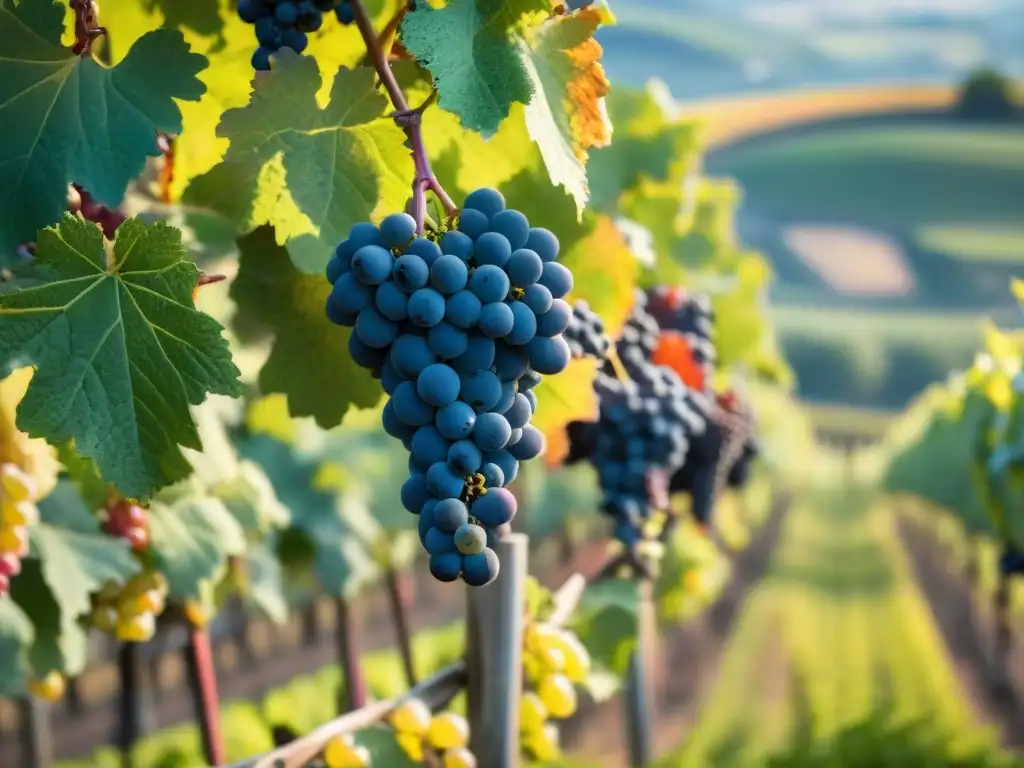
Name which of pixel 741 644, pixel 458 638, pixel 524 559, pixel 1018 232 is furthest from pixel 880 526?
pixel 1018 232

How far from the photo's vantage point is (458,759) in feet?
4.55

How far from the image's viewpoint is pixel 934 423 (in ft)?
25.2

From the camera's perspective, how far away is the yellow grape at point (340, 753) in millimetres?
1312

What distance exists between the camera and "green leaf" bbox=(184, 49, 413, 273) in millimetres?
905

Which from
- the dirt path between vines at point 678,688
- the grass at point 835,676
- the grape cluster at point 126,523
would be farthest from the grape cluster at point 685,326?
the dirt path between vines at point 678,688

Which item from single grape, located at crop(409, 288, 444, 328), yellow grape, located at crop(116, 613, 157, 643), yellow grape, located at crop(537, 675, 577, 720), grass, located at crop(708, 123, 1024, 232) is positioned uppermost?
grass, located at crop(708, 123, 1024, 232)

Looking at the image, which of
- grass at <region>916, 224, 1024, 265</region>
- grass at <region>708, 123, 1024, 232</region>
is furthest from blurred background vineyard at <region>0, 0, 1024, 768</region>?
grass at <region>708, 123, 1024, 232</region>

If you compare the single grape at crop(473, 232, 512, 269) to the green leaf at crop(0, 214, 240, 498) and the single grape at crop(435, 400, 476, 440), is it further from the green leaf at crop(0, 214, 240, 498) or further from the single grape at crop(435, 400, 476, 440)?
the green leaf at crop(0, 214, 240, 498)

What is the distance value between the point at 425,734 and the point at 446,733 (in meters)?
0.03

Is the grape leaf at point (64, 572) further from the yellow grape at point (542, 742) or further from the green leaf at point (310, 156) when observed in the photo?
the green leaf at point (310, 156)

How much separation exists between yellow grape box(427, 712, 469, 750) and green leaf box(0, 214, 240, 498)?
68 cm

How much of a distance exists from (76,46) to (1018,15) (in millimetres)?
52193

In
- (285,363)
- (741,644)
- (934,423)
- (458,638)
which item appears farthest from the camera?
(741,644)

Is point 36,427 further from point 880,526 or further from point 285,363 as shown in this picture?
point 880,526
